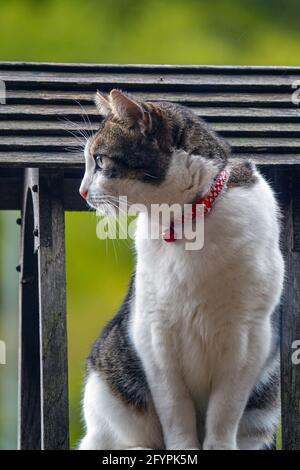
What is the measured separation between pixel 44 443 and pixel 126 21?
6183 mm

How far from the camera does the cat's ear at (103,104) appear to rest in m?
3.13

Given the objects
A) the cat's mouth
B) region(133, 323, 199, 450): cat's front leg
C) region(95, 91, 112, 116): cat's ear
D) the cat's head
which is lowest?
region(133, 323, 199, 450): cat's front leg

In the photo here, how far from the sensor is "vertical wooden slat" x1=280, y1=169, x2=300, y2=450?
3.27 metres

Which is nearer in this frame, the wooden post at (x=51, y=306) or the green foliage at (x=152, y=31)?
the wooden post at (x=51, y=306)

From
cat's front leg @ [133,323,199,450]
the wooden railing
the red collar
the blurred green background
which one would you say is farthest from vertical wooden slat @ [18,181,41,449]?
the blurred green background

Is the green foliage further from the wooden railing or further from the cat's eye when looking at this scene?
the cat's eye

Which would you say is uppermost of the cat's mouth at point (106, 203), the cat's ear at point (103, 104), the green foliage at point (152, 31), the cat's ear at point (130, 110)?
the green foliage at point (152, 31)

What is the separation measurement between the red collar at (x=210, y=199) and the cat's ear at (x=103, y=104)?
0.40 meters

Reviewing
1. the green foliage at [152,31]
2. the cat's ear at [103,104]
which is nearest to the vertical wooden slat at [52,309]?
the cat's ear at [103,104]

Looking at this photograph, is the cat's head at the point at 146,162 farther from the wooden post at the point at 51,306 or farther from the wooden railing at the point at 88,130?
the wooden post at the point at 51,306

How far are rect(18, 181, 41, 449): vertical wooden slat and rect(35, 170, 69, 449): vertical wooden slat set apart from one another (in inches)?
22.7

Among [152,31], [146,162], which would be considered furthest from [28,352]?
[152,31]

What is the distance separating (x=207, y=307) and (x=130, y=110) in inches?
23.2
